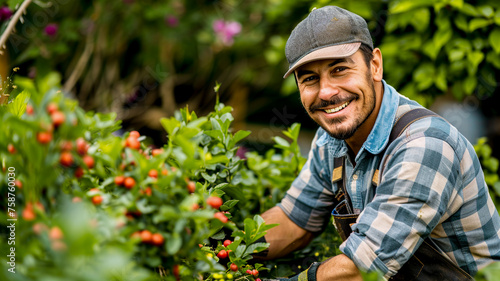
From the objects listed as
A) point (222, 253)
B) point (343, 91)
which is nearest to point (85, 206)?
point (222, 253)

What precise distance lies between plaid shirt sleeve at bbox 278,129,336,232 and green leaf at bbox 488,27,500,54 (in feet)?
4.43

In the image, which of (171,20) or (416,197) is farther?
(171,20)

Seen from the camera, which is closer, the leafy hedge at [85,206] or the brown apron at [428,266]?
the leafy hedge at [85,206]

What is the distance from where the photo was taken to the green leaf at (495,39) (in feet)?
9.08

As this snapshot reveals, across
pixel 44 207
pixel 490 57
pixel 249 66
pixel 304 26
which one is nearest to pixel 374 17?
pixel 490 57

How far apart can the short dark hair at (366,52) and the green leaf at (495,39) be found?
4.20 ft

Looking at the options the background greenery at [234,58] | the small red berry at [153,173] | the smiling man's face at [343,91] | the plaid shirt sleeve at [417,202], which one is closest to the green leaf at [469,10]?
the background greenery at [234,58]

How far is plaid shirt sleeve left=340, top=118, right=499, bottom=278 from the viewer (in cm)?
152

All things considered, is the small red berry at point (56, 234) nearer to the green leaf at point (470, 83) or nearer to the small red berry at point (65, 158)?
the small red berry at point (65, 158)

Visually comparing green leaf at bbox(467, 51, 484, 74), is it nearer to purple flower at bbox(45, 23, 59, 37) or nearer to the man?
the man

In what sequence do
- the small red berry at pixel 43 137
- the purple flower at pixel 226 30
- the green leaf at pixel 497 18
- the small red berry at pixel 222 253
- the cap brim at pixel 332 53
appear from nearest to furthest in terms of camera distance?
the small red berry at pixel 43 137 < the small red berry at pixel 222 253 < the cap brim at pixel 332 53 < the green leaf at pixel 497 18 < the purple flower at pixel 226 30

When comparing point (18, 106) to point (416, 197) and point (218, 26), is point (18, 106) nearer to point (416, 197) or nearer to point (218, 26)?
point (416, 197)

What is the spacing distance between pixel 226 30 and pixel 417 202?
3643 mm

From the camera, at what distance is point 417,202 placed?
1525 millimetres
